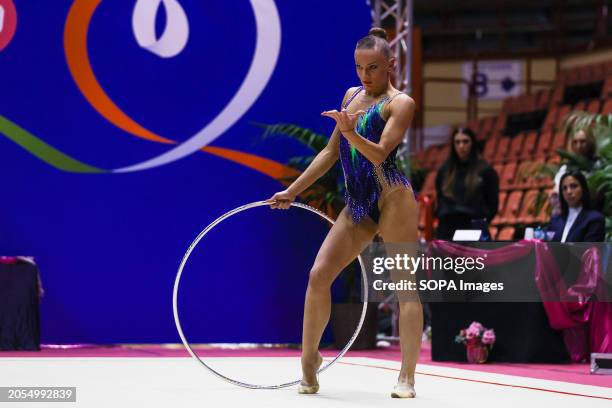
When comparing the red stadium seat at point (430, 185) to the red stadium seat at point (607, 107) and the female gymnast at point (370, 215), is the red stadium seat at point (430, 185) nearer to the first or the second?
the red stadium seat at point (607, 107)

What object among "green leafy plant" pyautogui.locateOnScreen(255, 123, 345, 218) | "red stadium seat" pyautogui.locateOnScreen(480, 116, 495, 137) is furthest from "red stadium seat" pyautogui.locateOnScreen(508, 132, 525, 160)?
"green leafy plant" pyautogui.locateOnScreen(255, 123, 345, 218)

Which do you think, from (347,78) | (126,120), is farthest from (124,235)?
(347,78)

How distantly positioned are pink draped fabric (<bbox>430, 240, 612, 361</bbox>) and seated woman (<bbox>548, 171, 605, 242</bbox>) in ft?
0.51

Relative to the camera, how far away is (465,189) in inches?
260

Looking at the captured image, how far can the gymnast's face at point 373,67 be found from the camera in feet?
11.6

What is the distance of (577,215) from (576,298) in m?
0.55

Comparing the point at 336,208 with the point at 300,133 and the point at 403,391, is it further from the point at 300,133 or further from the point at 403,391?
the point at 403,391

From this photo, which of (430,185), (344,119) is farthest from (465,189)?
(430,185)

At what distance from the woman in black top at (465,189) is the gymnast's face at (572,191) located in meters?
0.72

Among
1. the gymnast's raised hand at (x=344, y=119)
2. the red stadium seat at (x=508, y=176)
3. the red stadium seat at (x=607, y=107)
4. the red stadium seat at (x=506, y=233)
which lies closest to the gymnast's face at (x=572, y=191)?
the gymnast's raised hand at (x=344, y=119)

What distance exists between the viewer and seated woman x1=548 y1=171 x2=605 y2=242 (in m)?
5.80

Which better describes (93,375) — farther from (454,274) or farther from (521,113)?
(521,113)

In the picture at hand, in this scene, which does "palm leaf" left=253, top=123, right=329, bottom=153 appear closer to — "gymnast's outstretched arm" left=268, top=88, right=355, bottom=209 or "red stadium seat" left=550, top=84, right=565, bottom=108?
"gymnast's outstretched arm" left=268, top=88, right=355, bottom=209

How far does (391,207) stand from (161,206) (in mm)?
3205
